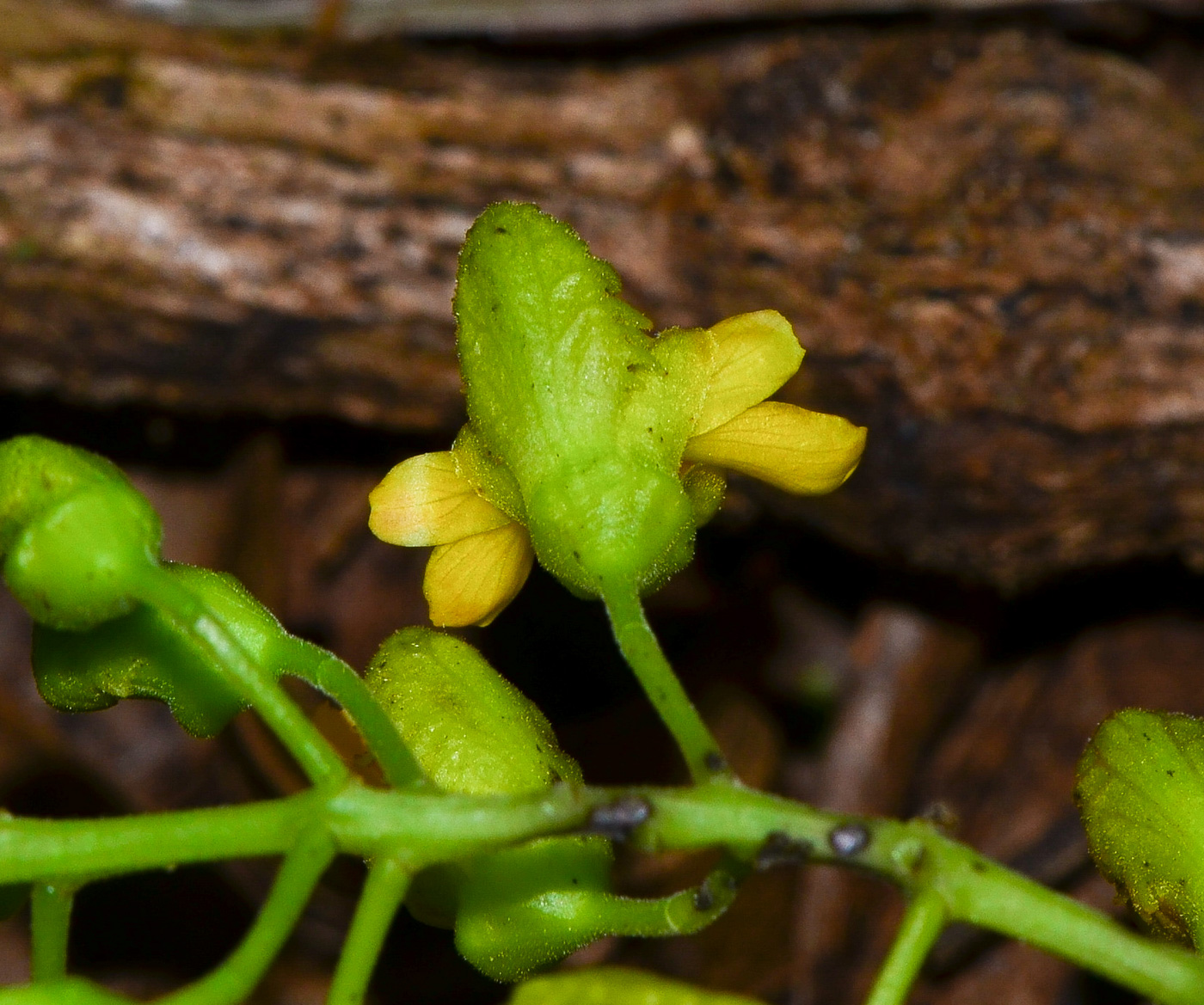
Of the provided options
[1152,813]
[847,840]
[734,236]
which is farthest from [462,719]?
[734,236]

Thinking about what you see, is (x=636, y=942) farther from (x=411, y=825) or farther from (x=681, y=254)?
(x=411, y=825)

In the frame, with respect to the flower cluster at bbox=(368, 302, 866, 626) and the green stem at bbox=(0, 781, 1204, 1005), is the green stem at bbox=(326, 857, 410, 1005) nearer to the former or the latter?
the green stem at bbox=(0, 781, 1204, 1005)

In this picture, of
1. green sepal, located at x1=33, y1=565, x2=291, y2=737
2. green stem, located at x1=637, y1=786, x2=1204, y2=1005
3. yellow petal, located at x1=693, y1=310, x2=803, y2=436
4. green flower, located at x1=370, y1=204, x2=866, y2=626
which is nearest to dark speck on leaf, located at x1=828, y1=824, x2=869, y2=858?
green stem, located at x1=637, y1=786, x2=1204, y2=1005

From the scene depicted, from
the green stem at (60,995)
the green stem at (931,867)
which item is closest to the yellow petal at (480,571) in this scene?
the green stem at (931,867)

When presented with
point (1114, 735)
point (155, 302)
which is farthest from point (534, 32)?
point (1114, 735)

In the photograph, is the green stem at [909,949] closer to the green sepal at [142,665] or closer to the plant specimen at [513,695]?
the plant specimen at [513,695]

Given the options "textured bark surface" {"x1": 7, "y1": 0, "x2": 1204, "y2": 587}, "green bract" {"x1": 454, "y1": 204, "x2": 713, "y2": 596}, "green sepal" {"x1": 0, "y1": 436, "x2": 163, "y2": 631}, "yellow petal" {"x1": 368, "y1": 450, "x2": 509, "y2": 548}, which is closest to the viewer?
"green sepal" {"x1": 0, "y1": 436, "x2": 163, "y2": 631}
